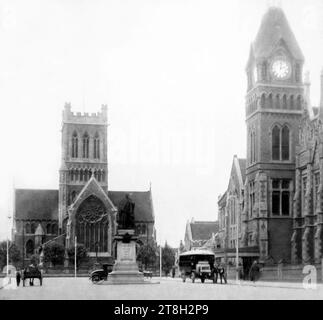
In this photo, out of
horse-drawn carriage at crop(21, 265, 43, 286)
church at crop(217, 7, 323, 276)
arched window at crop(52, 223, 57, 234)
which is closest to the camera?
horse-drawn carriage at crop(21, 265, 43, 286)

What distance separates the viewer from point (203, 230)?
132m

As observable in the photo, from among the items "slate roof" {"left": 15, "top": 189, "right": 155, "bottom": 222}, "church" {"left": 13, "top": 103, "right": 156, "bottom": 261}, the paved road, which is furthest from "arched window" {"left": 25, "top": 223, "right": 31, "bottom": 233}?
the paved road

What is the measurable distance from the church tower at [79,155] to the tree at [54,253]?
10.6 metres

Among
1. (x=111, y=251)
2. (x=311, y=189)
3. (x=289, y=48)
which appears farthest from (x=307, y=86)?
(x=111, y=251)

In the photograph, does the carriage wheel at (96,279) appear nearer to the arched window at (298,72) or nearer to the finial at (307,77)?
the arched window at (298,72)

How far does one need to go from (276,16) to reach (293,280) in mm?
32805

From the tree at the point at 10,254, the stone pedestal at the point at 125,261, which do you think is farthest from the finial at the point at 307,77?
the tree at the point at 10,254

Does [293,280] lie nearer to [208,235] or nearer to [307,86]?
[307,86]

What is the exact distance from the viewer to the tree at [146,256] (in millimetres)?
101812

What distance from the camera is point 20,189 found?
12450 cm

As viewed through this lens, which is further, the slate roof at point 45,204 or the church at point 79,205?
the slate roof at point 45,204

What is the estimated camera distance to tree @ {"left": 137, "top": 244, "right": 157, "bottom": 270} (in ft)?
334

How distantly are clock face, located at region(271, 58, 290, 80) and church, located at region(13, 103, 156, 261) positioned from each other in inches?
1711

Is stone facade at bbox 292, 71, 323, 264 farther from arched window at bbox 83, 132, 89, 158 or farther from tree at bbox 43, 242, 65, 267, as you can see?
arched window at bbox 83, 132, 89, 158
